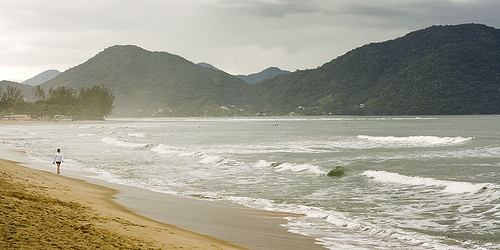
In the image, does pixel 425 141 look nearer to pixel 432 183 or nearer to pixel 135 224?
pixel 432 183

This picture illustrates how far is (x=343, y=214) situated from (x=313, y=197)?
322 cm

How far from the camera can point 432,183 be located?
733 inches

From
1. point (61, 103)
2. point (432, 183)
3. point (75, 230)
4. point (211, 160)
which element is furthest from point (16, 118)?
point (75, 230)

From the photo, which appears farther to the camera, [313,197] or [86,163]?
[86,163]

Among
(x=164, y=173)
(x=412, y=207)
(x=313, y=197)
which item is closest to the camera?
(x=412, y=207)

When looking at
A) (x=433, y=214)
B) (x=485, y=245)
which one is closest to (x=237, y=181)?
(x=433, y=214)

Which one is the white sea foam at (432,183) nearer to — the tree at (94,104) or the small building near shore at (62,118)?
the small building near shore at (62,118)

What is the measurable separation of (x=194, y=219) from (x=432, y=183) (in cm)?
1137

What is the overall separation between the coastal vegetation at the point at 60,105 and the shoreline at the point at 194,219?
15568cm

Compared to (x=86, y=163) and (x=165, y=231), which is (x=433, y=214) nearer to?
(x=165, y=231)

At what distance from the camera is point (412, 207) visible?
45.6 ft

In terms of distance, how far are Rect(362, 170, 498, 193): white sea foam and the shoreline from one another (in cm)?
783

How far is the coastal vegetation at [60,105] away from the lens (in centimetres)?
15862

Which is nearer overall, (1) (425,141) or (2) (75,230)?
(2) (75,230)
